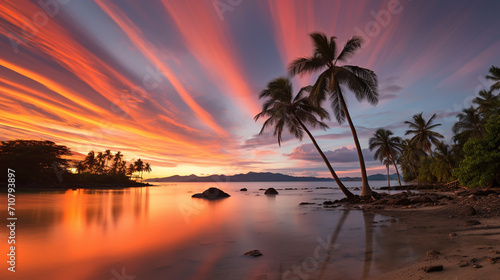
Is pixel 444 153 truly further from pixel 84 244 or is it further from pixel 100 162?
pixel 100 162

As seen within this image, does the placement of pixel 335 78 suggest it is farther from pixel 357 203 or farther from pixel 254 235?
pixel 254 235

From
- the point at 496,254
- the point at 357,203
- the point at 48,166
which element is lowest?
the point at 357,203

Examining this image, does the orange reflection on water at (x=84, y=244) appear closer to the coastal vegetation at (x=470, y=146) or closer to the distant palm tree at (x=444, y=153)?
the coastal vegetation at (x=470, y=146)

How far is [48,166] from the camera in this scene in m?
52.2

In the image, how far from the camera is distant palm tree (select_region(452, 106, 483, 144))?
3494 centimetres

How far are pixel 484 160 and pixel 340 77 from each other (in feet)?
42.3

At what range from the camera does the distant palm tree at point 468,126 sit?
34.9 m

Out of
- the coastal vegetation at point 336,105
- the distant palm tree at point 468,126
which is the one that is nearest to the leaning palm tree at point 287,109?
the coastal vegetation at point 336,105

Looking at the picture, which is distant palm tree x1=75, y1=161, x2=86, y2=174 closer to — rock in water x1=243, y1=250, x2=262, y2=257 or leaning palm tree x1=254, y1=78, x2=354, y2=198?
leaning palm tree x1=254, y1=78, x2=354, y2=198

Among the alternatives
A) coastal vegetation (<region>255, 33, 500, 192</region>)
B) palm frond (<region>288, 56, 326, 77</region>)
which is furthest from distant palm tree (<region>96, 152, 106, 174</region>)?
palm frond (<region>288, 56, 326, 77</region>)

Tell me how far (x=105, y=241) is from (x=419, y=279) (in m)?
8.38

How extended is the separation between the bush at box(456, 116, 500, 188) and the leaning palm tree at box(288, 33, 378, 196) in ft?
27.8

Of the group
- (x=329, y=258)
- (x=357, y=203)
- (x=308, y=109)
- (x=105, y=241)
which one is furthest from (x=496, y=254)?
(x=308, y=109)

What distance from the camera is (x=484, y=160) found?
59.8 ft
